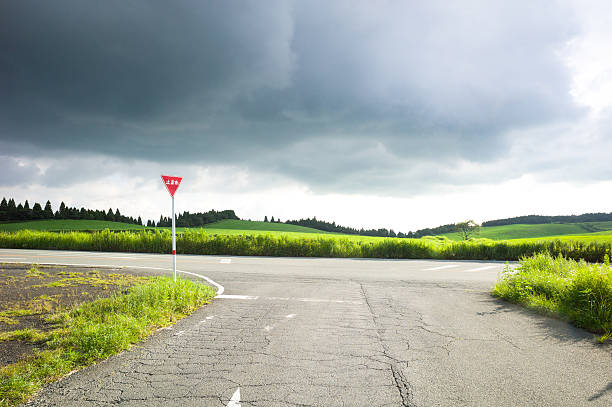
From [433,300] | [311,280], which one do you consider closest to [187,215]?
[311,280]

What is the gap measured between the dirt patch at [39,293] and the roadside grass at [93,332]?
252 mm

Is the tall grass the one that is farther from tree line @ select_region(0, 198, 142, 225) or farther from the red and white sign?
tree line @ select_region(0, 198, 142, 225)

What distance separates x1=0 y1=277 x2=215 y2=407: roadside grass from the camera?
11.5ft

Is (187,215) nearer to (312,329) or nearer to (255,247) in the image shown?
(255,247)

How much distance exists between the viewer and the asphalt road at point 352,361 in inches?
129

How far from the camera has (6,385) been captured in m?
3.25

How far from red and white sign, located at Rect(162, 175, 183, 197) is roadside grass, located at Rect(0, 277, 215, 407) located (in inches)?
97.6

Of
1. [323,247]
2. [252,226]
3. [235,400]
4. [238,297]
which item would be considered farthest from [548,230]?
[235,400]

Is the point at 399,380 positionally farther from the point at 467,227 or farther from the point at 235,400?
the point at 467,227

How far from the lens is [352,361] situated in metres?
4.15

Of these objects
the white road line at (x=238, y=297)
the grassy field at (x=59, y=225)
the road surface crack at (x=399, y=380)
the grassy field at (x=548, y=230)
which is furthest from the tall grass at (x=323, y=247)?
the grassy field at (x=548, y=230)

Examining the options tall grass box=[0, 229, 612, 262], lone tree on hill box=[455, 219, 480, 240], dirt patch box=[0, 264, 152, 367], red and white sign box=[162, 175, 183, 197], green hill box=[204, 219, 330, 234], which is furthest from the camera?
green hill box=[204, 219, 330, 234]

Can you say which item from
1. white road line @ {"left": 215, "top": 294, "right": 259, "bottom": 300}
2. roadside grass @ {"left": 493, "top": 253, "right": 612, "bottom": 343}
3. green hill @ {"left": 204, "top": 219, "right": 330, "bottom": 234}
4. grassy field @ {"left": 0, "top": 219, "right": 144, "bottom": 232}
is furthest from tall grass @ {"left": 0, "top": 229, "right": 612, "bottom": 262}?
green hill @ {"left": 204, "top": 219, "right": 330, "bottom": 234}

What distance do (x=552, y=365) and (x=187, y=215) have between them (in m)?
63.2
